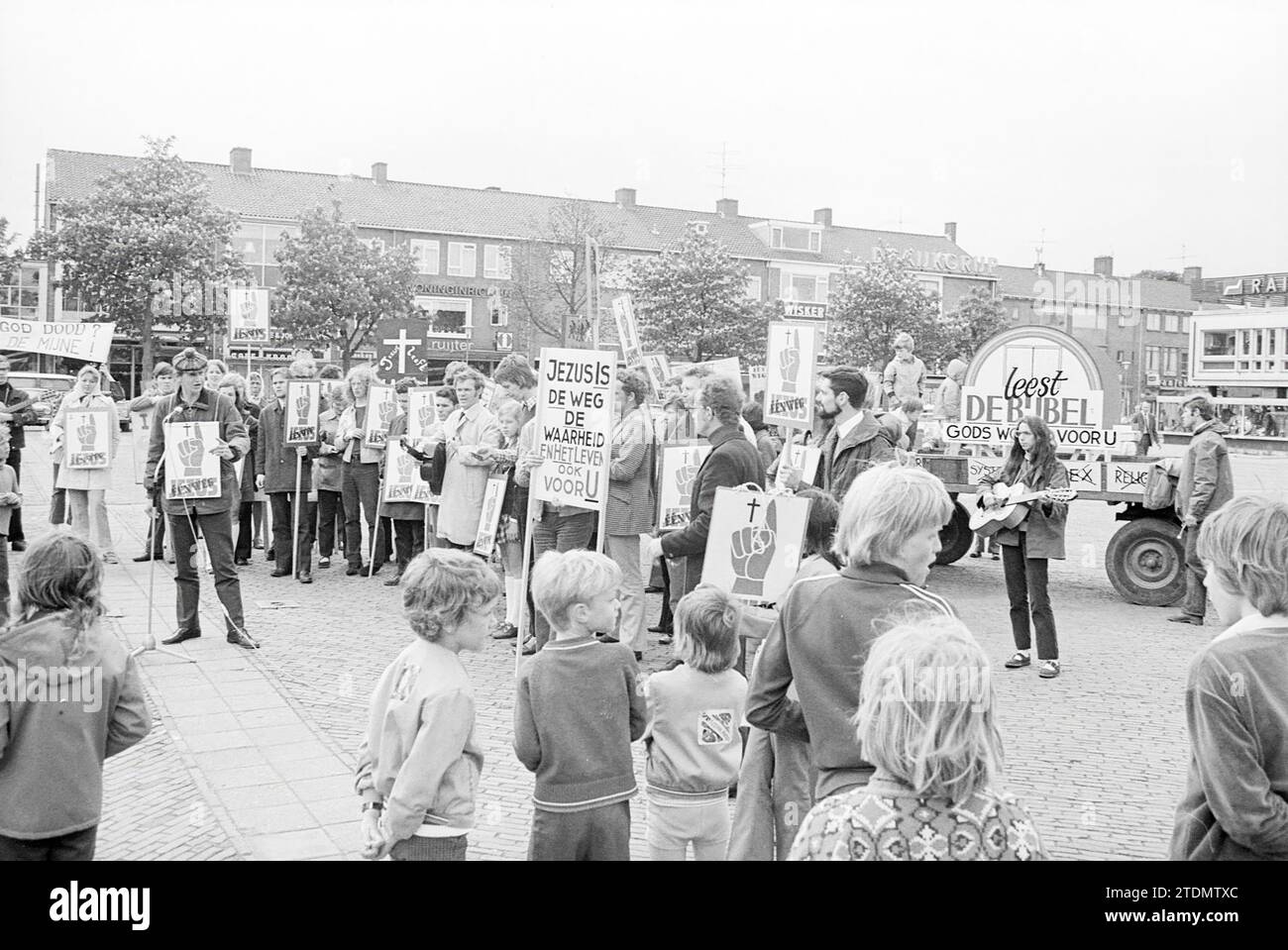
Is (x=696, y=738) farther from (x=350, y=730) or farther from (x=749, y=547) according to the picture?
(x=350, y=730)

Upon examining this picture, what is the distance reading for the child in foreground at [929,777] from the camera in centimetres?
251

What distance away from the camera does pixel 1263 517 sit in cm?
312

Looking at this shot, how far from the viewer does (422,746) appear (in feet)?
11.7

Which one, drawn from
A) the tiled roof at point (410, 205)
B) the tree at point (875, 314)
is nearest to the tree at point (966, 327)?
the tree at point (875, 314)

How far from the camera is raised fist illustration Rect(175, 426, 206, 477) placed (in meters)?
8.70

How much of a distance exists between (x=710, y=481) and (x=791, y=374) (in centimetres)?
176

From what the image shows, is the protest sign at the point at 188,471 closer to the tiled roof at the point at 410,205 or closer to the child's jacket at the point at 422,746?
the child's jacket at the point at 422,746

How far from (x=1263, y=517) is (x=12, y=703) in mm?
3520

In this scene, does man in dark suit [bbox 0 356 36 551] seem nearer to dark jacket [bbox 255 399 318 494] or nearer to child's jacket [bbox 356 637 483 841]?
dark jacket [bbox 255 399 318 494]

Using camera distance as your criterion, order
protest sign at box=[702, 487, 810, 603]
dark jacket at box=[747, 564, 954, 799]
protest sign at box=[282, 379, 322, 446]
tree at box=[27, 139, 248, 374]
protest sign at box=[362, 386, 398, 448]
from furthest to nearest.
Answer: tree at box=[27, 139, 248, 374] < protest sign at box=[282, 379, 322, 446] < protest sign at box=[362, 386, 398, 448] < protest sign at box=[702, 487, 810, 603] < dark jacket at box=[747, 564, 954, 799]

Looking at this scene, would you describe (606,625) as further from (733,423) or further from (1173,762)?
(1173,762)

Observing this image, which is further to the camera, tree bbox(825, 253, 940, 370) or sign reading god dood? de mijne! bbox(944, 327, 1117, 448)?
tree bbox(825, 253, 940, 370)

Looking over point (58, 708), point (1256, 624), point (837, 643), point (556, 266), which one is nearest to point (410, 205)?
point (556, 266)

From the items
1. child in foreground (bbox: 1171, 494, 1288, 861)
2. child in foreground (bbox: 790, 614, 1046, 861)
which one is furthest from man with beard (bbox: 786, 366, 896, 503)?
child in foreground (bbox: 790, 614, 1046, 861)
